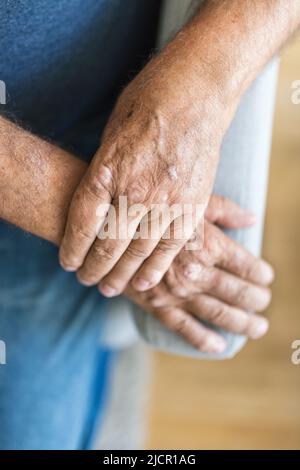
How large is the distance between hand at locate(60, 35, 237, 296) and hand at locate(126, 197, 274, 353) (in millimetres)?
70

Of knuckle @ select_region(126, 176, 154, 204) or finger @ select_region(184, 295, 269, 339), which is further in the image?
finger @ select_region(184, 295, 269, 339)

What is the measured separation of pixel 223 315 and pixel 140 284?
135mm

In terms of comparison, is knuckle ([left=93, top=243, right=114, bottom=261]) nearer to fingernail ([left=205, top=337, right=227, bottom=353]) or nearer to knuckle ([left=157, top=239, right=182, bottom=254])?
knuckle ([left=157, top=239, right=182, bottom=254])

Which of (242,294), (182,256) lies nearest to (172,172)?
(182,256)

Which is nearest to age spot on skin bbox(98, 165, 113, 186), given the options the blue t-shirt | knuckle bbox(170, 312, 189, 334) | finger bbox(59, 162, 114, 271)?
finger bbox(59, 162, 114, 271)

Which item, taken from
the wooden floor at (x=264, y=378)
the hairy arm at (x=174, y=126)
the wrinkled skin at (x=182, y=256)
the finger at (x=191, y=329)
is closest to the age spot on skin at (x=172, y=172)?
the hairy arm at (x=174, y=126)

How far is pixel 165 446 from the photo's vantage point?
1274 millimetres

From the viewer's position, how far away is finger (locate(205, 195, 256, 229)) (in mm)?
746

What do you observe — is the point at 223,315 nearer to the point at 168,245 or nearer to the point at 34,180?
the point at 168,245

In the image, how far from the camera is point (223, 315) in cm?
78

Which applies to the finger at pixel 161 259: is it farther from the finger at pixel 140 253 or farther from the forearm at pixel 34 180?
the forearm at pixel 34 180

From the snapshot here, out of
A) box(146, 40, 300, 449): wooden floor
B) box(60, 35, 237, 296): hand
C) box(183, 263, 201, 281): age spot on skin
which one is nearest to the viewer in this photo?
box(60, 35, 237, 296): hand

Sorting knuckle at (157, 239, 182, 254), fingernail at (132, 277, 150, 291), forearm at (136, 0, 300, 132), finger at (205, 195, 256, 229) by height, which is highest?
forearm at (136, 0, 300, 132)

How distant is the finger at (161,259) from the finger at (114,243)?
0.02 m
